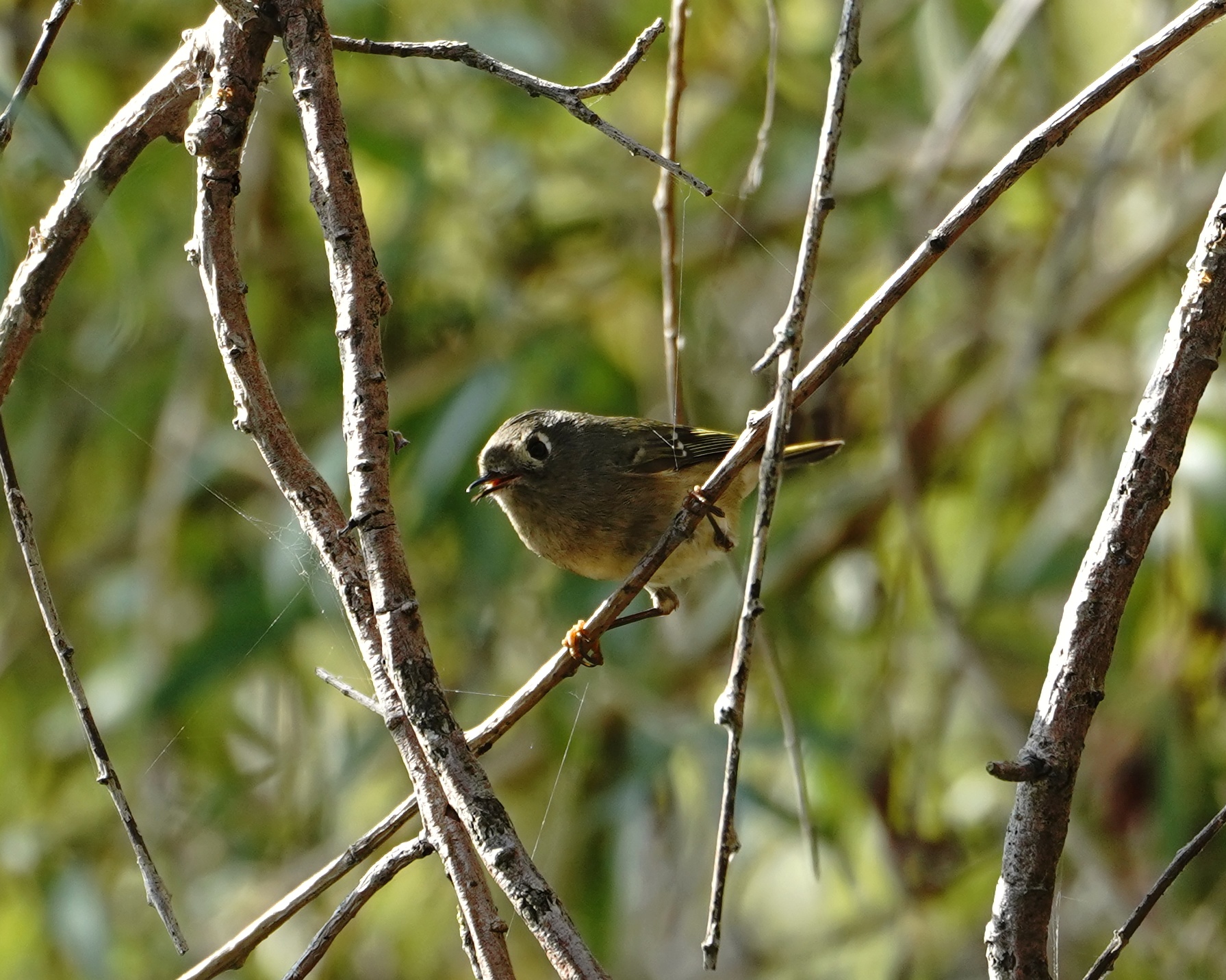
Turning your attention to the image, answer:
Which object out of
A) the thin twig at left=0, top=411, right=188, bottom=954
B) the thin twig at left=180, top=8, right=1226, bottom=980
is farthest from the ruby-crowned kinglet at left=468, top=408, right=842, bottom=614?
the thin twig at left=0, top=411, right=188, bottom=954

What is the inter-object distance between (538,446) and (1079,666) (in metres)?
1.96

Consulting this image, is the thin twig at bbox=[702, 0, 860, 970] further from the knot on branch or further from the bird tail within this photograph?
the bird tail

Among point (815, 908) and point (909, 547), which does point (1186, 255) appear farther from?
point (815, 908)

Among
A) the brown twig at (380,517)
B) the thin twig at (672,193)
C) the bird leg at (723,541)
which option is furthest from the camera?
the bird leg at (723,541)

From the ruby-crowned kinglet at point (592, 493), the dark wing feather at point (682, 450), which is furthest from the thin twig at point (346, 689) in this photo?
the dark wing feather at point (682, 450)

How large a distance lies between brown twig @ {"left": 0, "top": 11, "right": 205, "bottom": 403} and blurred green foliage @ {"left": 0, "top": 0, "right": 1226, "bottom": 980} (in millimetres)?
1911

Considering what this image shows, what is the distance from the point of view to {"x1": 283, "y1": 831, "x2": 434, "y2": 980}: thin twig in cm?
137

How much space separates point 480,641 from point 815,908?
5.55ft

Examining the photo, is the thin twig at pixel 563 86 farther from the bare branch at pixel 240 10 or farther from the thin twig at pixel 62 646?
the thin twig at pixel 62 646

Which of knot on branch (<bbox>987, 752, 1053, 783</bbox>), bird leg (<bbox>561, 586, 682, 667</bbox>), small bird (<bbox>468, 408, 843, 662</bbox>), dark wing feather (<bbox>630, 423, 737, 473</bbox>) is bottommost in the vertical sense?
knot on branch (<bbox>987, 752, 1053, 783</bbox>)

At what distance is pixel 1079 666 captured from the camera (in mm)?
1287

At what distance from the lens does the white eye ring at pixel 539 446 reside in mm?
3119

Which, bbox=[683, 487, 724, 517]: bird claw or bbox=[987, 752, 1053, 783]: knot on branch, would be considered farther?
bbox=[683, 487, 724, 517]: bird claw

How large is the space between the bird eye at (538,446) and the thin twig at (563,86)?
5.31 ft
